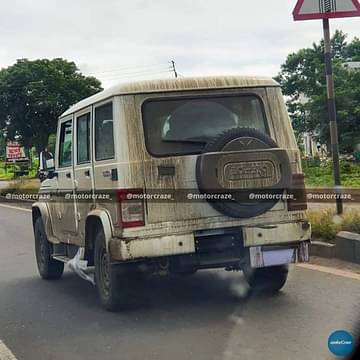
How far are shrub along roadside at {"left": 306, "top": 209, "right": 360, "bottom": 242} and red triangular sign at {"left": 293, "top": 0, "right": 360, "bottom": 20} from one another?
2698 mm

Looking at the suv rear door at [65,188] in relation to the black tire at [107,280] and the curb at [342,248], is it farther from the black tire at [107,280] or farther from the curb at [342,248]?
the curb at [342,248]

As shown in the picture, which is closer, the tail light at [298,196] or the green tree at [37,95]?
the tail light at [298,196]

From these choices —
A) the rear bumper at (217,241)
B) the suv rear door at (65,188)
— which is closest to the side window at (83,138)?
the suv rear door at (65,188)

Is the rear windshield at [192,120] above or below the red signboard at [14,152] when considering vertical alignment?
below

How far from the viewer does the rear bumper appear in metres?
5.86

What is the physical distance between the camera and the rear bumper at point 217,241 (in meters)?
5.86

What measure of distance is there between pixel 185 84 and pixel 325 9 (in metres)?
3.49

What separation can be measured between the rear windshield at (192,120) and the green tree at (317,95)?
2112 cm

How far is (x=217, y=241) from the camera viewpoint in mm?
6156

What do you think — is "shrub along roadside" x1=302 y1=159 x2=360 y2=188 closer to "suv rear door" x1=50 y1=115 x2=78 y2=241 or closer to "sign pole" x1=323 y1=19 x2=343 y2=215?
"sign pole" x1=323 y1=19 x2=343 y2=215

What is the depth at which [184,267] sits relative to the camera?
6141 mm

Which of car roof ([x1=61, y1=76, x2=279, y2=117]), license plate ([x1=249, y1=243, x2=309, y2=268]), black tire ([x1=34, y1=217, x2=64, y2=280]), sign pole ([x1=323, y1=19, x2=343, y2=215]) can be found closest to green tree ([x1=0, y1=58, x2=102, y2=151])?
black tire ([x1=34, y1=217, x2=64, y2=280])

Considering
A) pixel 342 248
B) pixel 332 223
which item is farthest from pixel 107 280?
pixel 332 223

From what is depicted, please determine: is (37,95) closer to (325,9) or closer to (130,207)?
(325,9)
